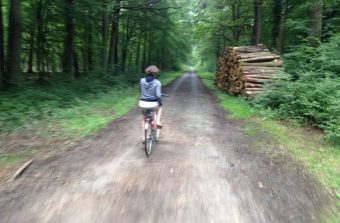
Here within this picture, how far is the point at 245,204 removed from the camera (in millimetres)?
4590

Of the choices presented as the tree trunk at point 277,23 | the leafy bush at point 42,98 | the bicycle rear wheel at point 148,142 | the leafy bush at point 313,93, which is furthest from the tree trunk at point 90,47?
the bicycle rear wheel at point 148,142

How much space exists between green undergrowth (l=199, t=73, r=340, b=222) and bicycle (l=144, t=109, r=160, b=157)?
2.56 meters

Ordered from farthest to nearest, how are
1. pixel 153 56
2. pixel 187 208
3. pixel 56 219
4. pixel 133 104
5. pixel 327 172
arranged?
pixel 153 56, pixel 133 104, pixel 327 172, pixel 187 208, pixel 56 219

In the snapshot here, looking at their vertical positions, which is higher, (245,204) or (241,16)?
(241,16)

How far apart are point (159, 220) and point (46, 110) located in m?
8.18

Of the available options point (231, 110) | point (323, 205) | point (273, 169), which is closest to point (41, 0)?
point (231, 110)

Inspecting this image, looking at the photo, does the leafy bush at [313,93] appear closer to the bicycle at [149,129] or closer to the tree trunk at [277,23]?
the bicycle at [149,129]

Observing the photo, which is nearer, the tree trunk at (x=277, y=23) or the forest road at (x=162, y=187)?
the forest road at (x=162, y=187)

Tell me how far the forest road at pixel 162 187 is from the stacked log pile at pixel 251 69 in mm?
6932

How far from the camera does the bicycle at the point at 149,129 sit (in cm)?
687

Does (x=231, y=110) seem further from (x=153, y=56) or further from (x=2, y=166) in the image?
(x=153, y=56)

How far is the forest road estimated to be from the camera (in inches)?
167

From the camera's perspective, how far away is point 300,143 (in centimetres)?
795

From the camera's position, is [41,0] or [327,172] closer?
[327,172]
